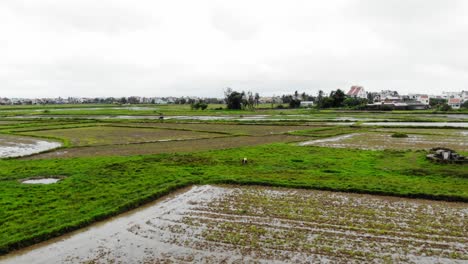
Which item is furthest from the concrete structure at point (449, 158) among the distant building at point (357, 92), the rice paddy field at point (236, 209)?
the distant building at point (357, 92)

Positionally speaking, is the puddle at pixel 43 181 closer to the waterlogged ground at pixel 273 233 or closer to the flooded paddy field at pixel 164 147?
the waterlogged ground at pixel 273 233

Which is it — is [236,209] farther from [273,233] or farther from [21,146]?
[21,146]

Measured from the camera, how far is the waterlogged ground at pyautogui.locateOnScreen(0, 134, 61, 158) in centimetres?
2269

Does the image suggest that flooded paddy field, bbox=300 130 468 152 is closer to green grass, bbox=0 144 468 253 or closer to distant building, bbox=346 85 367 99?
green grass, bbox=0 144 468 253

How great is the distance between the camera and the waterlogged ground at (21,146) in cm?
2269

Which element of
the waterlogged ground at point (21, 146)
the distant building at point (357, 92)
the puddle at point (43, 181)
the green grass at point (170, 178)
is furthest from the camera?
the distant building at point (357, 92)

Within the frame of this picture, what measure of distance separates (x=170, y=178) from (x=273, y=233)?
6.66m

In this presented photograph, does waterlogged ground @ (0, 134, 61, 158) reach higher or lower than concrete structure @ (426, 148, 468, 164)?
lower

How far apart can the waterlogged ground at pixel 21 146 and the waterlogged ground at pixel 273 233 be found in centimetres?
1566

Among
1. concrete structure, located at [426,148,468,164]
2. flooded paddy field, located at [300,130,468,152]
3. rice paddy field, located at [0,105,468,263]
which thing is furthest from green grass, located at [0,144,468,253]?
flooded paddy field, located at [300,130,468,152]

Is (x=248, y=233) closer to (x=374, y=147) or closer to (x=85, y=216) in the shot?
(x=85, y=216)

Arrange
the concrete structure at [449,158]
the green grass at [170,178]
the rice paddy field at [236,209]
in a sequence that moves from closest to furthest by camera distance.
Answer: the rice paddy field at [236,209], the green grass at [170,178], the concrete structure at [449,158]

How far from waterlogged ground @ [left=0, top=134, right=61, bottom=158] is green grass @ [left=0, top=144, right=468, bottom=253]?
3.98 meters

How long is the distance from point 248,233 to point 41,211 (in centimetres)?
624
